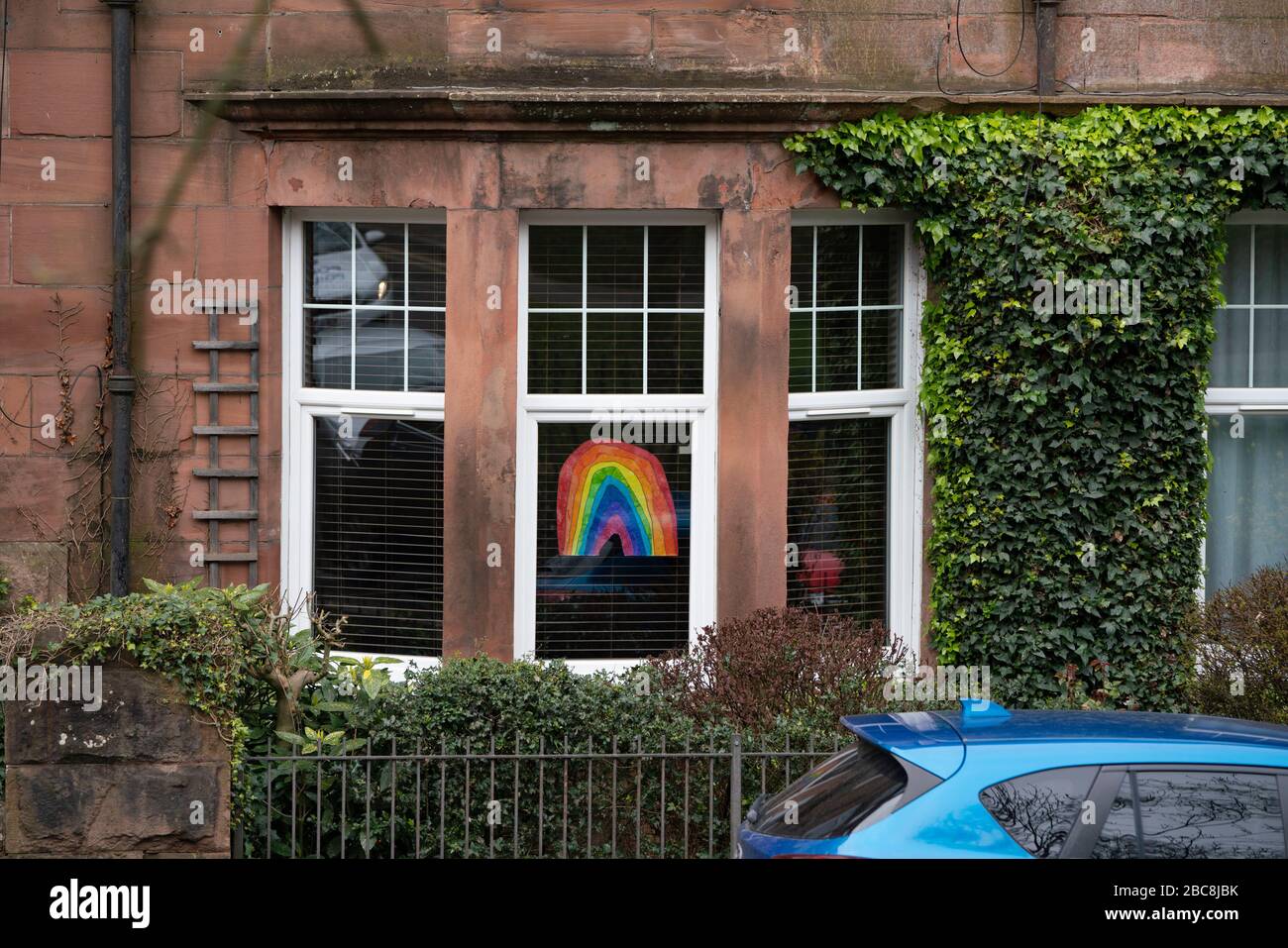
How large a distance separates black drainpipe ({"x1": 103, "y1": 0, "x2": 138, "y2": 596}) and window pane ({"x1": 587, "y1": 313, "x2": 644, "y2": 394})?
2995 millimetres

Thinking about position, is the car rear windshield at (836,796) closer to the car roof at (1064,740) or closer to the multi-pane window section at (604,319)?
the car roof at (1064,740)

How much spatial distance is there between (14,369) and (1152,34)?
25.6 ft

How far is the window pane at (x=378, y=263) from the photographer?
32.6ft

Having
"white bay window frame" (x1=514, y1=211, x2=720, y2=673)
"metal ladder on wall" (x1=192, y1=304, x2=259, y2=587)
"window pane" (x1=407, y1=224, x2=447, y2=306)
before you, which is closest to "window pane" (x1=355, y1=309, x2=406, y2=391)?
"window pane" (x1=407, y1=224, x2=447, y2=306)

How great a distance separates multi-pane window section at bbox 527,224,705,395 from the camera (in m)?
9.90

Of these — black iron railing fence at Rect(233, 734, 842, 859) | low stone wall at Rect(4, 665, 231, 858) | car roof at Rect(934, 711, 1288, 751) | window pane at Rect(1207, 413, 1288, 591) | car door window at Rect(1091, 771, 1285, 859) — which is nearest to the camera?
car door window at Rect(1091, 771, 1285, 859)

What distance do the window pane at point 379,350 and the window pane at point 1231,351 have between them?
5.60 metres

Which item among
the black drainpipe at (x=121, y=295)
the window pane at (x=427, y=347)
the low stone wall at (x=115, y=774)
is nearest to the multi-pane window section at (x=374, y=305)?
the window pane at (x=427, y=347)

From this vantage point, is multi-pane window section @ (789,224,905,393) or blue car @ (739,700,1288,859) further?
multi-pane window section @ (789,224,905,393)

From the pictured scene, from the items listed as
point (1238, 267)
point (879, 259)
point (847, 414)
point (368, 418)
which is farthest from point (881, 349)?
point (368, 418)

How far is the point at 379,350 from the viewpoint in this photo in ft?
32.6

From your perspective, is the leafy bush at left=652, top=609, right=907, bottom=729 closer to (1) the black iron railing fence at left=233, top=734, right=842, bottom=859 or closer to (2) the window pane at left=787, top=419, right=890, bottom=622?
(1) the black iron railing fence at left=233, top=734, right=842, bottom=859
